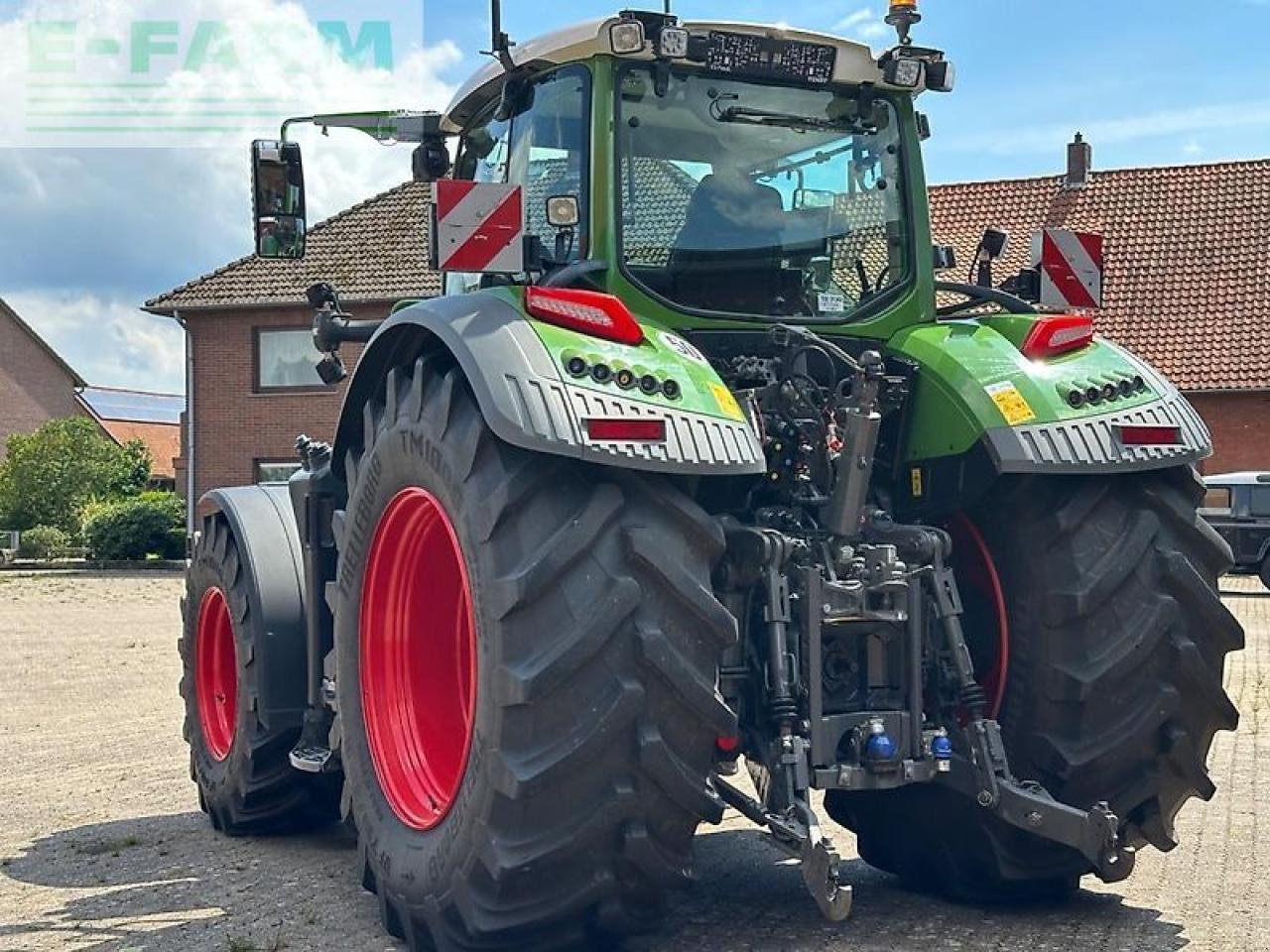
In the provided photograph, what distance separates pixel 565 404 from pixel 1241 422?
2593 cm

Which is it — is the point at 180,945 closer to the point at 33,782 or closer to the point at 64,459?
the point at 33,782

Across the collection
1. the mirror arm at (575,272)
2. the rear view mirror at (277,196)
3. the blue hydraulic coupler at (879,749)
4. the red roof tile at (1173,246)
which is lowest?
the blue hydraulic coupler at (879,749)

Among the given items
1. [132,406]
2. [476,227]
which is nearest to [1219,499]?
[476,227]

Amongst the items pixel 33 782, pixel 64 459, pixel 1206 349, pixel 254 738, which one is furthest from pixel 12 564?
pixel 254 738

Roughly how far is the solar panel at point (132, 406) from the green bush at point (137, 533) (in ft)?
103

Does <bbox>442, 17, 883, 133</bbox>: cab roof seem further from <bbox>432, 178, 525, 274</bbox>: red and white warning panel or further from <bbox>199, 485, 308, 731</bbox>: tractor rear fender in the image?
<bbox>199, 485, 308, 731</bbox>: tractor rear fender

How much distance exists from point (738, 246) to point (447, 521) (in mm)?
1426

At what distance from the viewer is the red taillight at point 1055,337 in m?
5.14

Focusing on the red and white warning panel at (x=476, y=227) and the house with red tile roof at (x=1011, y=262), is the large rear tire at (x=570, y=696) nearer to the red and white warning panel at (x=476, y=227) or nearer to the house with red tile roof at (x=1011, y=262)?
the red and white warning panel at (x=476, y=227)

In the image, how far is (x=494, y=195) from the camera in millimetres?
4855

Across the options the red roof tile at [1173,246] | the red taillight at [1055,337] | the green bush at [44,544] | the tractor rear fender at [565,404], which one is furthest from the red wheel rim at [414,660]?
the green bush at [44,544]

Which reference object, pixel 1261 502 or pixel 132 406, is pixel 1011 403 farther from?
pixel 132 406

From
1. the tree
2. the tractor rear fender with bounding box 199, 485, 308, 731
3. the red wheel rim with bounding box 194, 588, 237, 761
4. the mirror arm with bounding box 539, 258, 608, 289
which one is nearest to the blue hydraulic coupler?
the mirror arm with bounding box 539, 258, 608, 289

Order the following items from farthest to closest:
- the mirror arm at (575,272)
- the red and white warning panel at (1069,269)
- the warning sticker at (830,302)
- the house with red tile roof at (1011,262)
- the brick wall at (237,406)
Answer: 1. the brick wall at (237,406)
2. the house with red tile roof at (1011,262)
3. the red and white warning panel at (1069,269)
4. the warning sticker at (830,302)
5. the mirror arm at (575,272)
